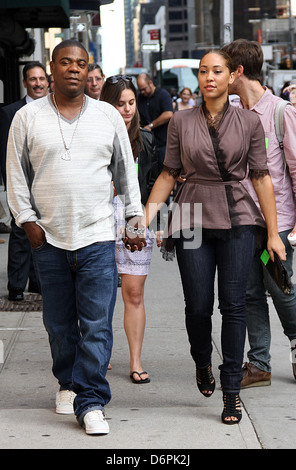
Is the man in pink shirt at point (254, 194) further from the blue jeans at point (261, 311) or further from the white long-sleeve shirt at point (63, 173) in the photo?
the white long-sleeve shirt at point (63, 173)

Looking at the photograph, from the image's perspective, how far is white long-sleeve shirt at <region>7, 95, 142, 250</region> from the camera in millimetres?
4223

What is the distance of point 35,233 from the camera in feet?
14.0

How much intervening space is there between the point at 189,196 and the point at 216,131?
1.19ft

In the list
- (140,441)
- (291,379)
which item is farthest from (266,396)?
(140,441)

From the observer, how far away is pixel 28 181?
14.4 ft

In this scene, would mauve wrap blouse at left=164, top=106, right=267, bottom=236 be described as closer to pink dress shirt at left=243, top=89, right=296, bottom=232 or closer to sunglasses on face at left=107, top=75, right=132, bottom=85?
pink dress shirt at left=243, top=89, right=296, bottom=232

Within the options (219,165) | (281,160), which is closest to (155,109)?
(281,160)

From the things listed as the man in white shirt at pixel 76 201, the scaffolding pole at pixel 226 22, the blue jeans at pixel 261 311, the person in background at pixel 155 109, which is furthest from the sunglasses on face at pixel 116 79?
the scaffolding pole at pixel 226 22

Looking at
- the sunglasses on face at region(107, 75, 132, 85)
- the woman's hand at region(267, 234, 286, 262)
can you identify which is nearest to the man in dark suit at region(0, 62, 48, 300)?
the sunglasses on face at region(107, 75, 132, 85)

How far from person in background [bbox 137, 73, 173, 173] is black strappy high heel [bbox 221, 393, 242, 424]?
310 inches

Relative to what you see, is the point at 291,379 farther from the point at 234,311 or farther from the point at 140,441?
the point at 140,441

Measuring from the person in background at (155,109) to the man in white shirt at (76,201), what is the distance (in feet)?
25.3
